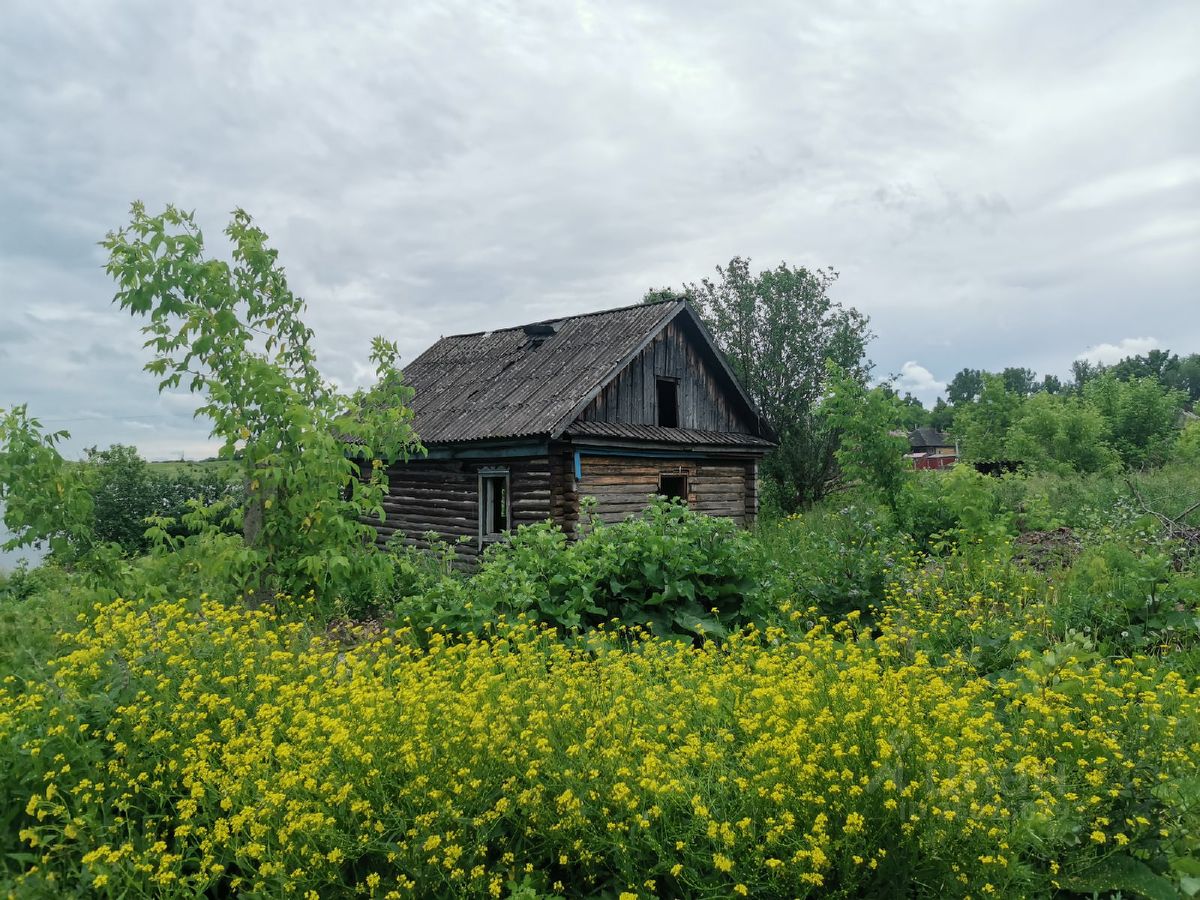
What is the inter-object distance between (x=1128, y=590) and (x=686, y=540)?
364cm

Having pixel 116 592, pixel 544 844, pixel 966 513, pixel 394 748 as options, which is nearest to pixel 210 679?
pixel 394 748

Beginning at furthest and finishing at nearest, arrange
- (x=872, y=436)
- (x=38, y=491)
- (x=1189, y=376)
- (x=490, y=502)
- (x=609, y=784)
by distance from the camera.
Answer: (x=1189, y=376), (x=490, y=502), (x=872, y=436), (x=38, y=491), (x=609, y=784)

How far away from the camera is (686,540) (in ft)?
24.6

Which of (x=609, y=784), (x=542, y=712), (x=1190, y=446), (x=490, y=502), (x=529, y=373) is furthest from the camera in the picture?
(x=1190, y=446)

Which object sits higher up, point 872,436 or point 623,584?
point 872,436

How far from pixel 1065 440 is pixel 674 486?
20.6 m

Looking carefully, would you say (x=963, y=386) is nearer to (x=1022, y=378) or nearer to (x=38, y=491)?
(x=1022, y=378)

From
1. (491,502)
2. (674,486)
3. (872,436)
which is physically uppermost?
(872,436)

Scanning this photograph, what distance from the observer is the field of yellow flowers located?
2996 millimetres

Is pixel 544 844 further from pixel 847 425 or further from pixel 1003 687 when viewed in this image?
pixel 847 425

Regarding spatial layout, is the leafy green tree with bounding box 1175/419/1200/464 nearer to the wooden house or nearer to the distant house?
the wooden house

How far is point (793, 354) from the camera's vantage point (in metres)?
23.3

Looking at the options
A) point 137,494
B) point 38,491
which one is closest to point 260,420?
point 38,491

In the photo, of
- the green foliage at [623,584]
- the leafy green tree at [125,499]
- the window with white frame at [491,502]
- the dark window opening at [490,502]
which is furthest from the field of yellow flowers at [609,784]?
the leafy green tree at [125,499]
